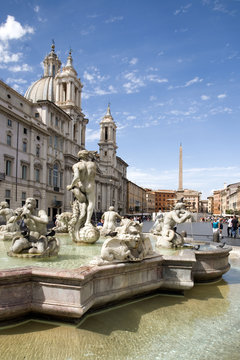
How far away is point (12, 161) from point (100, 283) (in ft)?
96.9

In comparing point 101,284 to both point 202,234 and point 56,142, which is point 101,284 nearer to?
point 202,234

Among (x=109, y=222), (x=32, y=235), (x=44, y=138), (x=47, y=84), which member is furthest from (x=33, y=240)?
(x=47, y=84)

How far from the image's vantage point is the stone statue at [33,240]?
210 inches

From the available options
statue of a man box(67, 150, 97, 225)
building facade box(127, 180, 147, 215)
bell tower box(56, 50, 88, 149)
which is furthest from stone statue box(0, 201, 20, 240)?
building facade box(127, 180, 147, 215)

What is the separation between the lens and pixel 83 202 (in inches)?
325

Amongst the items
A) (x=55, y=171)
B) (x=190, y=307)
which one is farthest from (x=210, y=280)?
(x=55, y=171)

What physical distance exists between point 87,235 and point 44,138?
105 ft

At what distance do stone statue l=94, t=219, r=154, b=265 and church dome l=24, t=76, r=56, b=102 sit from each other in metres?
47.8

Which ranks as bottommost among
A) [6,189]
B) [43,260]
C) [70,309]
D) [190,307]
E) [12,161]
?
[190,307]

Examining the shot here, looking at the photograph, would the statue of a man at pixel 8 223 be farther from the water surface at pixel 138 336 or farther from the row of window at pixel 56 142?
the row of window at pixel 56 142

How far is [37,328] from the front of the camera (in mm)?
3805

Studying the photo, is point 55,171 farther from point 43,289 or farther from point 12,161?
point 43,289

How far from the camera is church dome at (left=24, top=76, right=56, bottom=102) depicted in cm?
4834

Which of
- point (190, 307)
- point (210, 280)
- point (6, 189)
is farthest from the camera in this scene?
point (6, 189)
